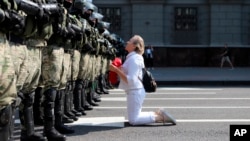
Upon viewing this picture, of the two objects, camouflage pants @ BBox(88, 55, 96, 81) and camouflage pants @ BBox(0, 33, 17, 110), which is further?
camouflage pants @ BBox(88, 55, 96, 81)

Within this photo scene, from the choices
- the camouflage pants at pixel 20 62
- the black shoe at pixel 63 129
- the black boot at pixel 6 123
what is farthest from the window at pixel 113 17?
the black boot at pixel 6 123

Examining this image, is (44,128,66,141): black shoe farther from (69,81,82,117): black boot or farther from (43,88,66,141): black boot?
(69,81,82,117): black boot

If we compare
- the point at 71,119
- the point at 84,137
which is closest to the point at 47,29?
the point at 84,137

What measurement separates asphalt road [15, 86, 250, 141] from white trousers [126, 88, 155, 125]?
0.41 ft

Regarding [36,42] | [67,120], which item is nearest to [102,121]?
[67,120]

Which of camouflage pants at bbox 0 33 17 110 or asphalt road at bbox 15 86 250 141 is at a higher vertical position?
camouflage pants at bbox 0 33 17 110

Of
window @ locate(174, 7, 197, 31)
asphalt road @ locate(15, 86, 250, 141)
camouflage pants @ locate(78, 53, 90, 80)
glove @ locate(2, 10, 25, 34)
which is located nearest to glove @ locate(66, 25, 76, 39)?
asphalt road @ locate(15, 86, 250, 141)

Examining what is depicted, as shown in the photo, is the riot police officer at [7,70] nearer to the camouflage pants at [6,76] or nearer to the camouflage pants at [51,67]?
the camouflage pants at [6,76]

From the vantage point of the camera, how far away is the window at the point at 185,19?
36.6 metres

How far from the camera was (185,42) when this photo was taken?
119 feet

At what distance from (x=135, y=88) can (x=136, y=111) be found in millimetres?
378

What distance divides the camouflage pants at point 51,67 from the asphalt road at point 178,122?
3.46 feet

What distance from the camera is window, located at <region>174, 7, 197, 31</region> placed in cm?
3659

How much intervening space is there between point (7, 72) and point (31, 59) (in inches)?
45.2
